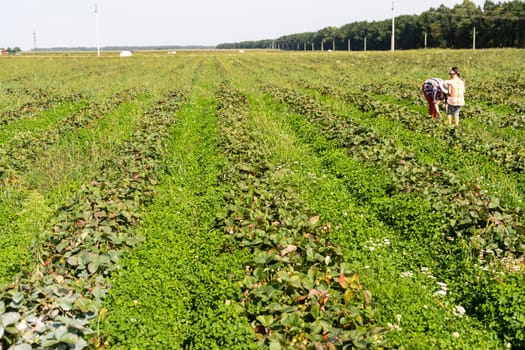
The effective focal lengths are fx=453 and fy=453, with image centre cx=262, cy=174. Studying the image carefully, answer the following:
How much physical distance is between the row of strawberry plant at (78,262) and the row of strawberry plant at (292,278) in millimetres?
1793

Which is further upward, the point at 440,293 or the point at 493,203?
the point at 493,203

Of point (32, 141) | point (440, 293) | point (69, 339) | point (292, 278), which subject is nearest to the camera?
point (69, 339)

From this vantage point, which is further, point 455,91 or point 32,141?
point 455,91

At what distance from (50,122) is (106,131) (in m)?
3.52

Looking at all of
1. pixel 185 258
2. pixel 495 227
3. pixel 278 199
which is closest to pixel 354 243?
pixel 278 199

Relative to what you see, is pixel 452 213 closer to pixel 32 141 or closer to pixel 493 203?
pixel 493 203

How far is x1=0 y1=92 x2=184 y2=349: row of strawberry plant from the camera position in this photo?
4438mm

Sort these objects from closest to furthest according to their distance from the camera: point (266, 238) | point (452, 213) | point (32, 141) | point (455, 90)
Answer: point (266, 238) → point (452, 213) → point (32, 141) → point (455, 90)

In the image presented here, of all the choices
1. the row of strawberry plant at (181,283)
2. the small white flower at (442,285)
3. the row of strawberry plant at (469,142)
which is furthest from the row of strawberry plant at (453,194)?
the row of strawberry plant at (181,283)

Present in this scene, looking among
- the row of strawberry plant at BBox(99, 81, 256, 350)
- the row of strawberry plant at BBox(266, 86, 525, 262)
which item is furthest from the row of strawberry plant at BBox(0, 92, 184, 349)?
the row of strawberry plant at BBox(266, 86, 525, 262)

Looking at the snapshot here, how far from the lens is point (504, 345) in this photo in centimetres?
515

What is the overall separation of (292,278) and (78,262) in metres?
3.05

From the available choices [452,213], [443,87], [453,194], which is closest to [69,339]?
[452,213]

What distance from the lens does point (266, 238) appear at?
21.8 ft
